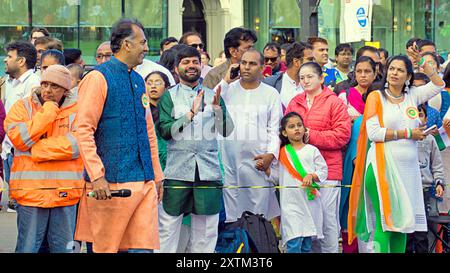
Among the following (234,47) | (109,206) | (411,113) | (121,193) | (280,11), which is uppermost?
(280,11)

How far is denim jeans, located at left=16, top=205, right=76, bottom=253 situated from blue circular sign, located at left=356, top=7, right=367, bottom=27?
7.86m

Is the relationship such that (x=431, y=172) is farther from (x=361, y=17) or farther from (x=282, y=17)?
(x=282, y=17)

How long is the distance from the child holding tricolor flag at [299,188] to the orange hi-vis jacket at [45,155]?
1944 millimetres

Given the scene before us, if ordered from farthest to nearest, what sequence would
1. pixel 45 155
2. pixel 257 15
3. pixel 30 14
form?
pixel 257 15
pixel 30 14
pixel 45 155

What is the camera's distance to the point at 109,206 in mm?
7656

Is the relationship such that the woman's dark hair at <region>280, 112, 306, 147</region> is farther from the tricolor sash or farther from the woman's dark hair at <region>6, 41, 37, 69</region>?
the woman's dark hair at <region>6, 41, 37, 69</region>

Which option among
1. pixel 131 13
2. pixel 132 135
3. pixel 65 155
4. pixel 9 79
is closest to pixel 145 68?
pixel 9 79

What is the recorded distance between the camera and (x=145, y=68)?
11070 millimetres

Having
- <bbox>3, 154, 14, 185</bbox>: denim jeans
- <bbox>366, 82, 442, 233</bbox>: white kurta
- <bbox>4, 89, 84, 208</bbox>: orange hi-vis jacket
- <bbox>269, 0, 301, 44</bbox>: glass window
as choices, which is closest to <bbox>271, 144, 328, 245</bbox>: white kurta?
<bbox>366, 82, 442, 233</bbox>: white kurta

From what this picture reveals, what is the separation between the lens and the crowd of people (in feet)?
25.2

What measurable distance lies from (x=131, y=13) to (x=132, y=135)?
2009cm

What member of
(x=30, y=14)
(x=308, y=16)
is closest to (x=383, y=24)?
(x=30, y=14)

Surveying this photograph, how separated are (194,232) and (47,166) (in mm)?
1454

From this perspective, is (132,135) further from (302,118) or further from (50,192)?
(302,118)
